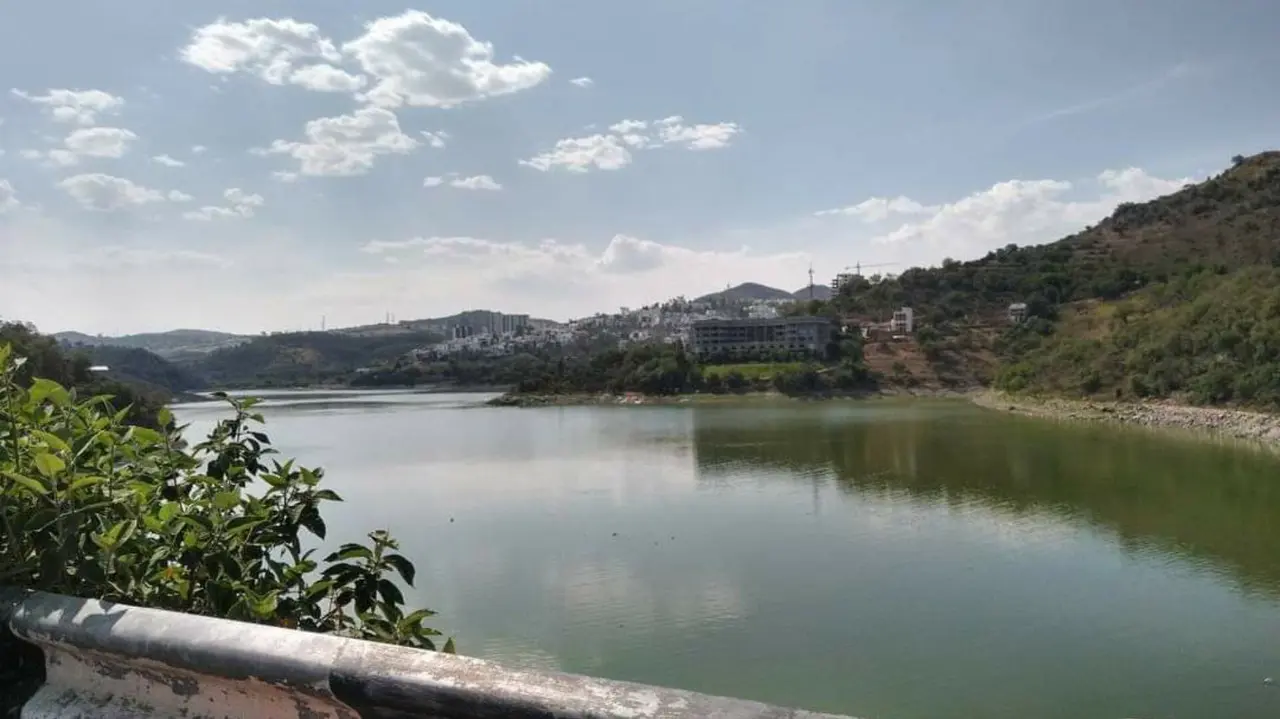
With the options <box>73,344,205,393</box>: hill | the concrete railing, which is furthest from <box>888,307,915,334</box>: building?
the concrete railing

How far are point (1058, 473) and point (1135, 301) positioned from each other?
3390 centimetres

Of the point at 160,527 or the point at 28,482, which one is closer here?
the point at 28,482

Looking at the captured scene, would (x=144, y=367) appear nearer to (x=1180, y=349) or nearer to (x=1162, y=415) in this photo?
(x=1162, y=415)

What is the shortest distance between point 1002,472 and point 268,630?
21681mm

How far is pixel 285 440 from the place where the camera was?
36.0 m

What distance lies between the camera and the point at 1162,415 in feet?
107

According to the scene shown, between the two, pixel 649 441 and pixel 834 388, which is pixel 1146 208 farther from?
pixel 649 441

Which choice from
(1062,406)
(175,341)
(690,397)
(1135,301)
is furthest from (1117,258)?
(175,341)

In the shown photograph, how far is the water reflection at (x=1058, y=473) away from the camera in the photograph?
13.5m

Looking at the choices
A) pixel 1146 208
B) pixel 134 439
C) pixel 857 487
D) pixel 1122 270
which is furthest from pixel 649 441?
pixel 1146 208

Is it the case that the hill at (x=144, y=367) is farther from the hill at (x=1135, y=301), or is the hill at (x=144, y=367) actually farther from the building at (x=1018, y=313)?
the building at (x=1018, y=313)

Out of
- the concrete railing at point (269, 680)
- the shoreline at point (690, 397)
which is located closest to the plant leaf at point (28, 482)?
the concrete railing at point (269, 680)

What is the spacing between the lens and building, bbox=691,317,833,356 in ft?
209

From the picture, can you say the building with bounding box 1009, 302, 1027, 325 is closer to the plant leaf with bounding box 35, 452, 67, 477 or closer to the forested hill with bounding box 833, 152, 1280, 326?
the forested hill with bounding box 833, 152, 1280, 326
